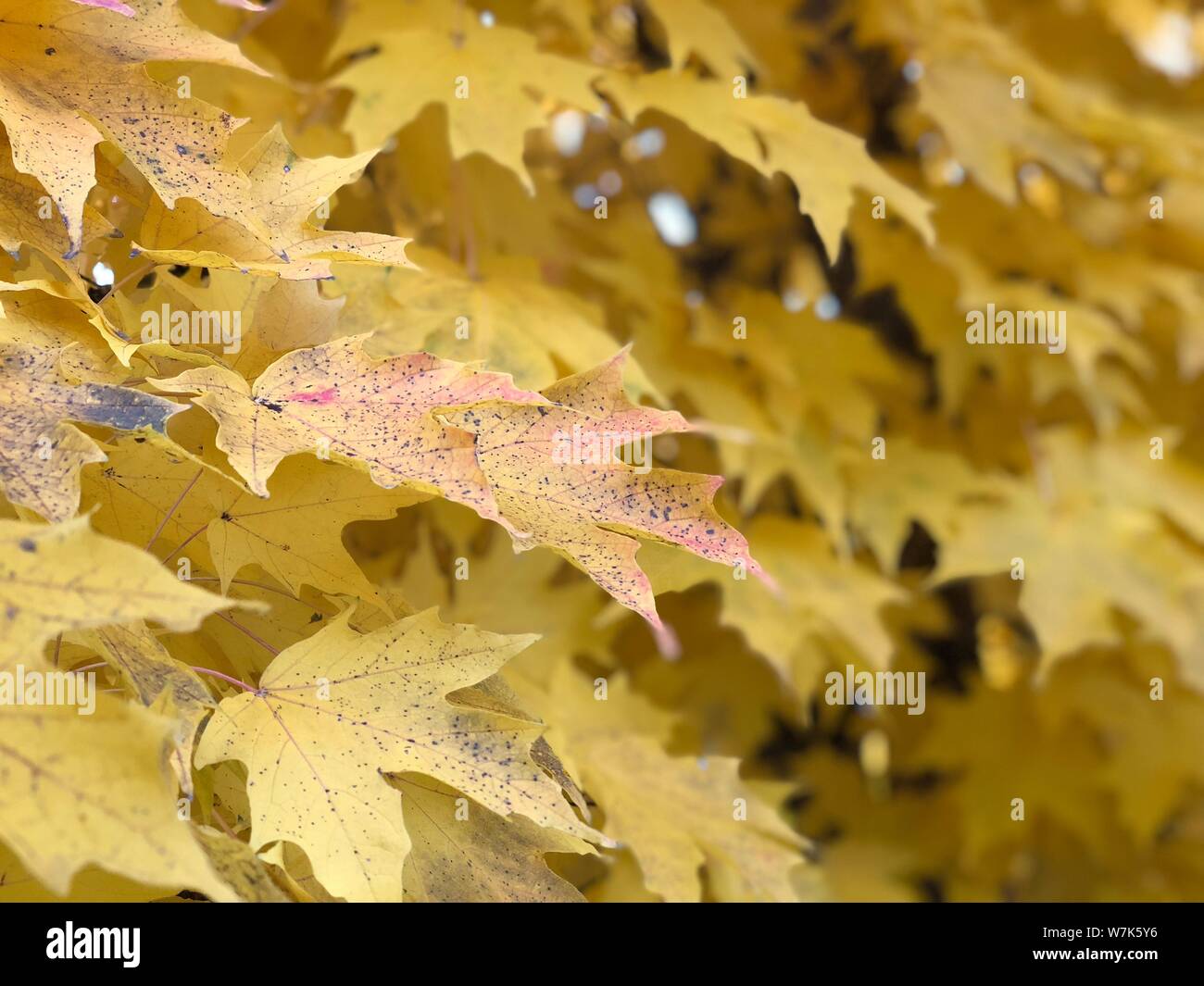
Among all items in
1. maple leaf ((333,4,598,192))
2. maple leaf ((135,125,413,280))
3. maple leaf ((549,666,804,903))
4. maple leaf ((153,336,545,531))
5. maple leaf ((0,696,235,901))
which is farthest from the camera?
maple leaf ((333,4,598,192))

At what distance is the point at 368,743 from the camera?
25.2 inches

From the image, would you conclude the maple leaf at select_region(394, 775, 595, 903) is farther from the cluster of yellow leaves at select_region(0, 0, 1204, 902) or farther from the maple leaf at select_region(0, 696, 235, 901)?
the maple leaf at select_region(0, 696, 235, 901)

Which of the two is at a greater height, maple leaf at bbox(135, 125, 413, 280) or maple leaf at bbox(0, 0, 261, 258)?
maple leaf at bbox(0, 0, 261, 258)

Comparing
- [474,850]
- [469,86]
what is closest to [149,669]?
[474,850]

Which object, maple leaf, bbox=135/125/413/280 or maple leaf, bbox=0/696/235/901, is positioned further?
maple leaf, bbox=135/125/413/280

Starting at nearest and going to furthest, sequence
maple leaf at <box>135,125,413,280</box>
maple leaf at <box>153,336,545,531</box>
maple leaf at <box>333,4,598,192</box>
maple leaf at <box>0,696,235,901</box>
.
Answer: maple leaf at <box>0,696,235,901</box> < maple leaf at <box>153,336,545,531</box> < maple leaf at <box>135,125,413,280</box> < maple leaf at <box>333,4,598,192</box>

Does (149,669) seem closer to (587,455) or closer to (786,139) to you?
(587,455)

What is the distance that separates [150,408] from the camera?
22.2 inches

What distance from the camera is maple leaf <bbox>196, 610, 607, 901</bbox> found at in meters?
0.60

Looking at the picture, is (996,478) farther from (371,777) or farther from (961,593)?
(371,777)

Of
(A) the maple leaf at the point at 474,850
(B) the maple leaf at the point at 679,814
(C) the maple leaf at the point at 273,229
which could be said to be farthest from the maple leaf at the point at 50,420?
(B) the maple leaf at the point at 679,814

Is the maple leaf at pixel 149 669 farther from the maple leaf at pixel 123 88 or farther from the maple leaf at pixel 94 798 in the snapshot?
the maple leaf at pixel 123 88

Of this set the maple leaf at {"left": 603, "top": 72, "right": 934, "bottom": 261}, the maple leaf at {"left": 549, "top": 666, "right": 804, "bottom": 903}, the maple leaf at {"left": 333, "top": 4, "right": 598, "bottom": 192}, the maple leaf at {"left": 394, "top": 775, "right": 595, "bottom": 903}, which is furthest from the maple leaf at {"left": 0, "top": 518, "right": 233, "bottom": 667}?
the maple leaf at {"left": 603, "top": 72, "right": 934, "bottom": 261}
